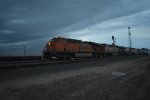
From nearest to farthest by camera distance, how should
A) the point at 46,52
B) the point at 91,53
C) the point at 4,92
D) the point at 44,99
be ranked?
1. the point at 44,99
2. the point at 4,92
3. the point at 46,52
4. the point at 91,53

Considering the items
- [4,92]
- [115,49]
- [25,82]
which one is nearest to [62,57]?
[25,82]

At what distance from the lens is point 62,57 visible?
44.2 metres

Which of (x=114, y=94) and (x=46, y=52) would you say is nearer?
(x=114, y=94)

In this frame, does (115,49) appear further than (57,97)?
Yes

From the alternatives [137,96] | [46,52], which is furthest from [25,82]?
[46,52]

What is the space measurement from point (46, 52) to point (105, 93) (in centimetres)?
3080

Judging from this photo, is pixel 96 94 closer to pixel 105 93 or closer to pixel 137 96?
pixel 105 93

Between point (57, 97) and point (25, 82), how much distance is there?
348cm

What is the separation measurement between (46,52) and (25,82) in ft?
93.7

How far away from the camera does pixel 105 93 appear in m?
11.8

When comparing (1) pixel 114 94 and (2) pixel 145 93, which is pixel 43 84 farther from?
(2) pixel 145 93

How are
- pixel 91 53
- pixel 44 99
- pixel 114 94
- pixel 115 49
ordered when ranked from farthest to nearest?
pixel 115 49
pixel 91 53
pixel 114 94
pixel 44 99

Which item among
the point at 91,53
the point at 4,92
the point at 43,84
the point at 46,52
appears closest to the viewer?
the point at 4,92

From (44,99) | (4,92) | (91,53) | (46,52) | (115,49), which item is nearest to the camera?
(44,99)
